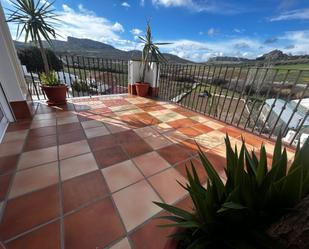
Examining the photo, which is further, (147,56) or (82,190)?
(147,56)

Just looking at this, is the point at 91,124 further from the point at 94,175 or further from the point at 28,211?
the point at 28,211

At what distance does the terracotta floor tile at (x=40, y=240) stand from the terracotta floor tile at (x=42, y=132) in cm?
144

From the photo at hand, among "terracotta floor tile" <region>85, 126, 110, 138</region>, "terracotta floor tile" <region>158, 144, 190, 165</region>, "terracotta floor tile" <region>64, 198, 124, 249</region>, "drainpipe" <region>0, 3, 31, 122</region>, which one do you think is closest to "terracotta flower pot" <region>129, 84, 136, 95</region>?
"terracotta floor tile" <region>85, 126, 110, 138</region>

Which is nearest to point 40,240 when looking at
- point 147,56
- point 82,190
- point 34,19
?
point 82,190

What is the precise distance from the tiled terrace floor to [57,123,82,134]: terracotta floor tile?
0.01m

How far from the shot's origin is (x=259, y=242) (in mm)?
521

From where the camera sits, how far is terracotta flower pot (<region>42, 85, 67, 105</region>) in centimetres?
299

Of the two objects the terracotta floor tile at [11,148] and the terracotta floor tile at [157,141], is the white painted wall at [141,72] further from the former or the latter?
the terracotta floor tile at [11,148]

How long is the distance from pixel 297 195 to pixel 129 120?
2393mm

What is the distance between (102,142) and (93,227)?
3.61ft

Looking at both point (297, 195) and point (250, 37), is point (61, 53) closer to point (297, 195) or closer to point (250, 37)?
point (297, 195)

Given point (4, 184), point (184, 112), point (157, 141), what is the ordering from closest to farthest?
1. point (4, 184)
2. point (157, 141)
3. point (184, 112)

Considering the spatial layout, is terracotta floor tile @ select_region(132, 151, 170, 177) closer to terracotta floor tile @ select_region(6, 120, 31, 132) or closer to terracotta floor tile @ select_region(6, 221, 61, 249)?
terracotta floor tile @ select_region(6, 221, 61, 249)

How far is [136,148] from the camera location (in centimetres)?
188
